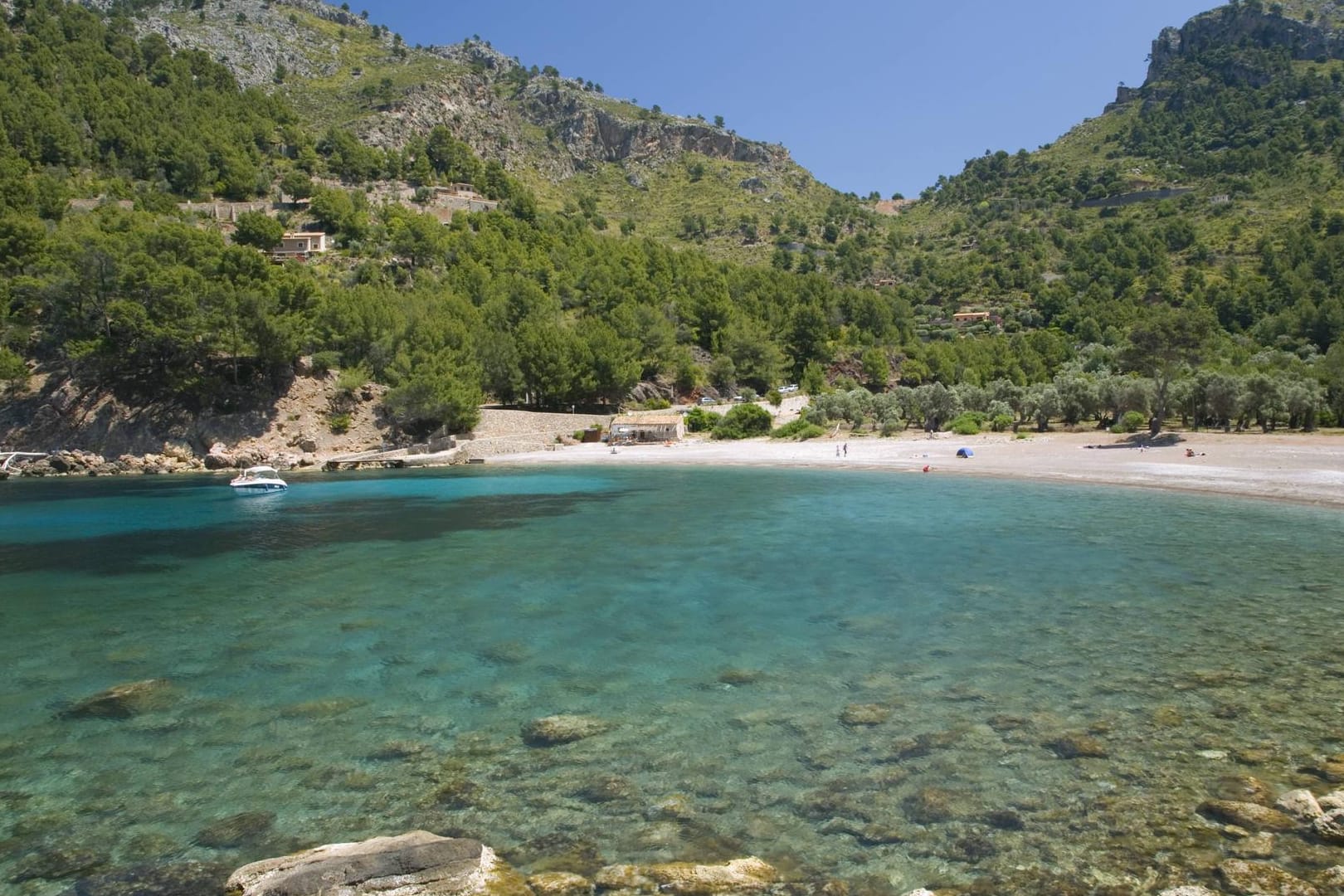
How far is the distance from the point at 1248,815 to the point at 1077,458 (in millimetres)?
34097

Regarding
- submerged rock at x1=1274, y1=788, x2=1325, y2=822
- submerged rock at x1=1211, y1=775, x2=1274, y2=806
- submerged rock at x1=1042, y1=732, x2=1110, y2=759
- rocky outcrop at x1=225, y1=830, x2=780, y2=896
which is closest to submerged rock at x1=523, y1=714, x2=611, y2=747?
rocky outcrop at x1=225, y1=830, x2=780, y2=896

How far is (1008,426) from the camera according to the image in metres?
53.4

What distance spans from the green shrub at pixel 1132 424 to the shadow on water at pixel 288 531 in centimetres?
3210

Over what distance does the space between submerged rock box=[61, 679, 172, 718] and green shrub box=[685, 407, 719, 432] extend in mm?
50865

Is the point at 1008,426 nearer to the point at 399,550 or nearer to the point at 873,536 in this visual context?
the point at 873,536

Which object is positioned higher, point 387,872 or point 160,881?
point 387,872

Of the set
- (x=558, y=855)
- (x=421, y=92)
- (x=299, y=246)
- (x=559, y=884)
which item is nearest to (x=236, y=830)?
(x=558, y=855)

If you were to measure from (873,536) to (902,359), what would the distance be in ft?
230

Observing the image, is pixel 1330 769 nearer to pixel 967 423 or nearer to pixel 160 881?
pixel 160 881

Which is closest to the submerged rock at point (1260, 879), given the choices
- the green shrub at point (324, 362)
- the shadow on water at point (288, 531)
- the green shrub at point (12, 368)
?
the shadow on water at point (288, 531)

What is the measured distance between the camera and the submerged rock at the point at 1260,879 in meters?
5.90

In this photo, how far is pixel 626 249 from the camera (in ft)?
313

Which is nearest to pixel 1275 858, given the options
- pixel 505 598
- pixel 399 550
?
pixel 505 598

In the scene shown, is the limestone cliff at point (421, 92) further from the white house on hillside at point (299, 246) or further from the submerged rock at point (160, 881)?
the submerged rock at point (160, 881)
